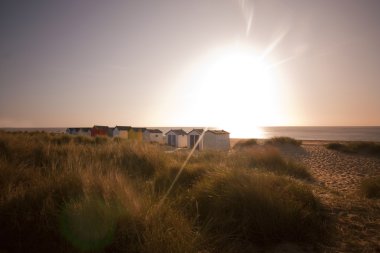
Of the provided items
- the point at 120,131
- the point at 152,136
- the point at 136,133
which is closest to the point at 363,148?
the point at 152,136

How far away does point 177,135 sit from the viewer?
1404 inches

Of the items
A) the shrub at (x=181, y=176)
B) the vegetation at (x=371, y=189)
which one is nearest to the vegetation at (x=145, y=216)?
the shrub at (x=181, y=176)

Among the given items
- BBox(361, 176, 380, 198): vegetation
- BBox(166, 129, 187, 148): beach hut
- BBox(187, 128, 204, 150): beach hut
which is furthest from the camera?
BBox(166, 129, 187, 148): beach hut

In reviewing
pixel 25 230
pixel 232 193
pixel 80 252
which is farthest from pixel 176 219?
pixel 25 230

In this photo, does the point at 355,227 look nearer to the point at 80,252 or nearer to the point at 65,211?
the point at 80,252

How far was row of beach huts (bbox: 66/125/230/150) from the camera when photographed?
30109mm

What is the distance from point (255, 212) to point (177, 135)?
105ft

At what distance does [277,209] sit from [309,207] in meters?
0.89

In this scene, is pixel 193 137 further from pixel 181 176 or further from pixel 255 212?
pixel 255 212

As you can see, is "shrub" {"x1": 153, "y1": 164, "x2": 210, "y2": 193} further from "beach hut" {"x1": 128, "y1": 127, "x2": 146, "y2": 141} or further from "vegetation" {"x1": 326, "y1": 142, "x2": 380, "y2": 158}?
A: "beach hut" {"x1": 128, "y1": 127, "x2": 146, "y2": 141}

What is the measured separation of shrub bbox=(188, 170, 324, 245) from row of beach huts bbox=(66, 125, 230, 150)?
2265 centimetres

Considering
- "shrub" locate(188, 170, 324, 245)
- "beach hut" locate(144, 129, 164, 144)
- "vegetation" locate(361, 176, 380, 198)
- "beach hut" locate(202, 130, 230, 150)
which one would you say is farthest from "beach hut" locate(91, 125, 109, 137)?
"shrub" locate(188, 170, 324, 245)

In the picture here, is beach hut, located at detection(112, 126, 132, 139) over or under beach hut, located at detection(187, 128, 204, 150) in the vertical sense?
over

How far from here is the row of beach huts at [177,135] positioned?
30109 millimetres
